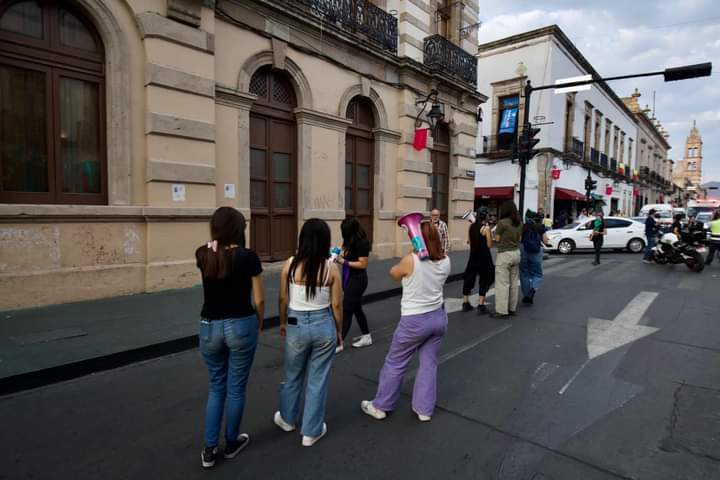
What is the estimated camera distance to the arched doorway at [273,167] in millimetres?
9469

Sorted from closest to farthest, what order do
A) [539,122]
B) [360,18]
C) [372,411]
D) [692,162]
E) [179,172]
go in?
1. [372,411]
2. [179,172]
3. [360,18]
4. [539,122]
5. [692,162]

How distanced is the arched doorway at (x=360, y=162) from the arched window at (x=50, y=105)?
626cm

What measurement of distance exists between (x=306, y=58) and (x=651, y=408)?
9515mm

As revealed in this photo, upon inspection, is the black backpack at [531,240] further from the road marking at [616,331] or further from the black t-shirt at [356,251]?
the black t-shirt at [356,251]

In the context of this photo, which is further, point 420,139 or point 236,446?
point 420,139

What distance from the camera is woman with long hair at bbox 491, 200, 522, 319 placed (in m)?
6.52

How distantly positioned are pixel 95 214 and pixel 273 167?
409 centimetres

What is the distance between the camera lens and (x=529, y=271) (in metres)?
7.49

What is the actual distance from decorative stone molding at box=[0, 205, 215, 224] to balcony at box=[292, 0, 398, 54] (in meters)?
5.33

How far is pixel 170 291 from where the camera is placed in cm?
746

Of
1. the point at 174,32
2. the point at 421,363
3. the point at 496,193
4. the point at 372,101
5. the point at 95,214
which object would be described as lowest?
the point at 421,363

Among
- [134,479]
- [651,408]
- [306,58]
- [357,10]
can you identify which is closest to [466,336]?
[651,408]

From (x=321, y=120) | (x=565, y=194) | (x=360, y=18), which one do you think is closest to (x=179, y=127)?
(x=321, y=120)

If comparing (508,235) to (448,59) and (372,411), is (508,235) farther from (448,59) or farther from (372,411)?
(448,59)
